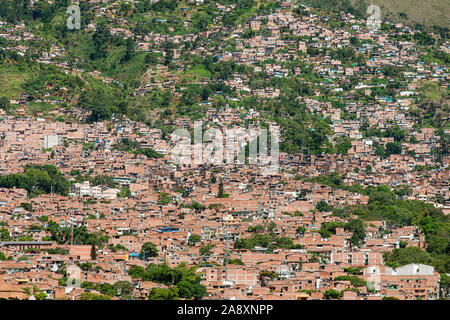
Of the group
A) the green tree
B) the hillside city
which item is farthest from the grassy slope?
the green tree

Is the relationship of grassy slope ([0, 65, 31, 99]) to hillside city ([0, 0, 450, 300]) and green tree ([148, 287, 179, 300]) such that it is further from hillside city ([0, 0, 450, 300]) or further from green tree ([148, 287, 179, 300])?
green tree ([148, 287, 179, 300])

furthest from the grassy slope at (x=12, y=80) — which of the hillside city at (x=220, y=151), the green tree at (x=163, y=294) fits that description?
the green tree at (x=163, y=294)

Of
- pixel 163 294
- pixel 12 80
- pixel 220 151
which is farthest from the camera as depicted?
pixel 12 80

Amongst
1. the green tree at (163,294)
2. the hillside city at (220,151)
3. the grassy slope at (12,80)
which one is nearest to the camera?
the green tree at (163,294)

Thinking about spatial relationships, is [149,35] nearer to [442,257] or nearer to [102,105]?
[102,105]

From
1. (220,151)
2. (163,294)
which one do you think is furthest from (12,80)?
(163,294)

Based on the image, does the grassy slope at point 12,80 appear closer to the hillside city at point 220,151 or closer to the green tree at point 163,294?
the hillside city at point 220,151

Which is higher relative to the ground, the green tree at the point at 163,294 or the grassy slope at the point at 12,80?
the grassy slope at the point at 12,80

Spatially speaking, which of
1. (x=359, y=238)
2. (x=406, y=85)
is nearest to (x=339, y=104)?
A: (x=406, y=85)

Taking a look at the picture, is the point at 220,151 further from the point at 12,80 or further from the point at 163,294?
the point at 163,294

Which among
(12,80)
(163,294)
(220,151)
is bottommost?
(163,294)

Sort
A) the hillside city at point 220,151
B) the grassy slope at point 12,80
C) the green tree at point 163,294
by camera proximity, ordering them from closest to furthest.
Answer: the green tree at point 163,294
the hillside city at point 220,151
the grassy slope at point 12,80
